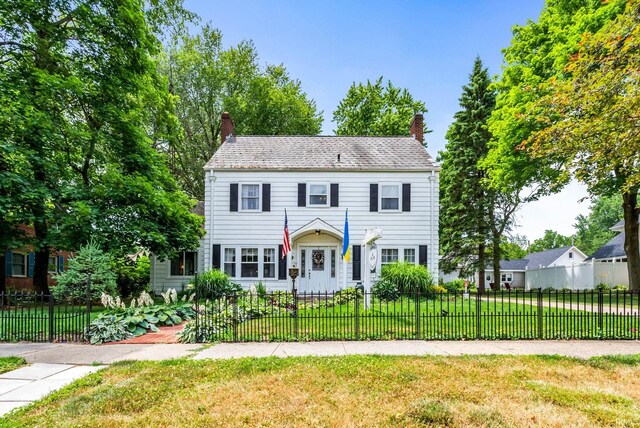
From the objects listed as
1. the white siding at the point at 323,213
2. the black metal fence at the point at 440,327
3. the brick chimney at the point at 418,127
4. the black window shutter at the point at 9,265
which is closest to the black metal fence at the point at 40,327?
the black metal fence at the point at 440,327

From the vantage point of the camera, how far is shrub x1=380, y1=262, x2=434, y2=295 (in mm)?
14922

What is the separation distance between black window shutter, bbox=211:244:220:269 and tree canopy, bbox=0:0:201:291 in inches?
70.1

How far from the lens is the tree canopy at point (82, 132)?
12.7 m

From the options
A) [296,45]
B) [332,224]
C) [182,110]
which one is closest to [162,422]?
[332,224]

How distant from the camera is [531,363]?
609cm

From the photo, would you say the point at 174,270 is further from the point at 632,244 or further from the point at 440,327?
the point at 632,244

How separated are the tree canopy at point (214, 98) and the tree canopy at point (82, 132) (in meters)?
14.2

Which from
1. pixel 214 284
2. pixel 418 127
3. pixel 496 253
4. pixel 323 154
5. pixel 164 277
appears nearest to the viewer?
pixel 214 284

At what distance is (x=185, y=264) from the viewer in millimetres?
18844

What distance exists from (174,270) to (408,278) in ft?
37.4

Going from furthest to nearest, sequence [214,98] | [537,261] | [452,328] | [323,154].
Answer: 1. [537,261]
2. [214,98]
3. [323,154]
4. [452,328]

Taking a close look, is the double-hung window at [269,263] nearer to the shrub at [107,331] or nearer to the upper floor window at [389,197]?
the upper floor window at [389,197]

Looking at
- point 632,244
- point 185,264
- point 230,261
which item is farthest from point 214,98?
point 632,244

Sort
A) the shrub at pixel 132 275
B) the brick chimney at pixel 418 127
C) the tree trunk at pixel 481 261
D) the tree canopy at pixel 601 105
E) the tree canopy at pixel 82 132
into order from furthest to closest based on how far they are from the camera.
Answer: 1. the tree trunk at pixel 481 261
2. the brick chimney at pixel 418 127
3. the shrub at pixel 132 275
4. the tree canopy at pixel 82 132
5. the tree canopy at pixel 601 105
